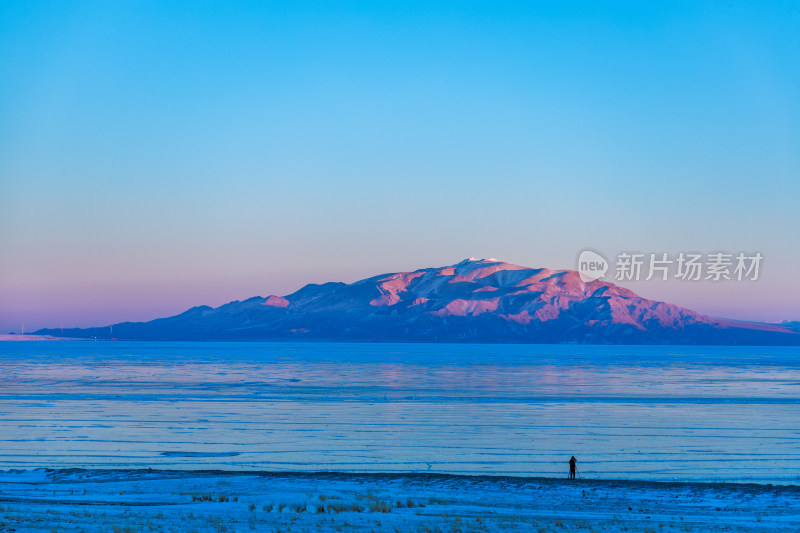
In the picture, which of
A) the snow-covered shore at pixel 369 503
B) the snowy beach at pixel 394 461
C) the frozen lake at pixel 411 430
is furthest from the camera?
the frozen lake at pixel 411 430

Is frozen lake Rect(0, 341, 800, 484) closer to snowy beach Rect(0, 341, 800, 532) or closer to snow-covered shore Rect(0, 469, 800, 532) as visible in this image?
snowy beach Rect(0, 341, 800, 532)

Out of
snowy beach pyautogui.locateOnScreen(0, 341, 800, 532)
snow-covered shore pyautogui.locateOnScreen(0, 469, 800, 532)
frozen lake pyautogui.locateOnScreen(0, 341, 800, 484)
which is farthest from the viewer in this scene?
frozen lake pyautogui.locateOnScreen(0, 341, 800, 484)

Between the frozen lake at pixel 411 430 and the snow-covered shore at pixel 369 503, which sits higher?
the snow-covered shore at pixel 369 503

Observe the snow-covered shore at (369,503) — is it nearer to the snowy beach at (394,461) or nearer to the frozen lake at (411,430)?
the snowy beach at (394,461)

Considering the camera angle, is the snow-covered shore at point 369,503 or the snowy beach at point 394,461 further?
the snowy beach at point 394,461

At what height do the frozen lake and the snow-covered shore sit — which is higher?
the snow-covered shore

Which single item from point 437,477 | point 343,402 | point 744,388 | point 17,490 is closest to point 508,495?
point 437,477

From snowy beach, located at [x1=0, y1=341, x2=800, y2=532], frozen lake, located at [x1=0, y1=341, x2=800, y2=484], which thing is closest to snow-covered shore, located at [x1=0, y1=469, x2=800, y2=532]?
snowy beach, located at [x1=0, y1=341, x2=800, y2=532]

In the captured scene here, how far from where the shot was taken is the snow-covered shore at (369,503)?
66.9ft

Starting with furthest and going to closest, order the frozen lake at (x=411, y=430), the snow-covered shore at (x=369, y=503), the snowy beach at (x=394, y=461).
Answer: the frozen lake at (x=411, y=430), the snowy beach at (x=394, y=461), the snow-covered shore at (x=369, y=503)

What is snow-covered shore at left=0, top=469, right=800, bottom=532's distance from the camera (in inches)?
803

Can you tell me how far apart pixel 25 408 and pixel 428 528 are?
4360 centimetres

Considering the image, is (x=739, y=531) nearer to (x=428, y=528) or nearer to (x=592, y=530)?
(x=592, y=530)

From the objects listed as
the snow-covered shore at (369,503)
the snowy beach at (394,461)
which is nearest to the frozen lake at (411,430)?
the snowy beach at (394,461)
